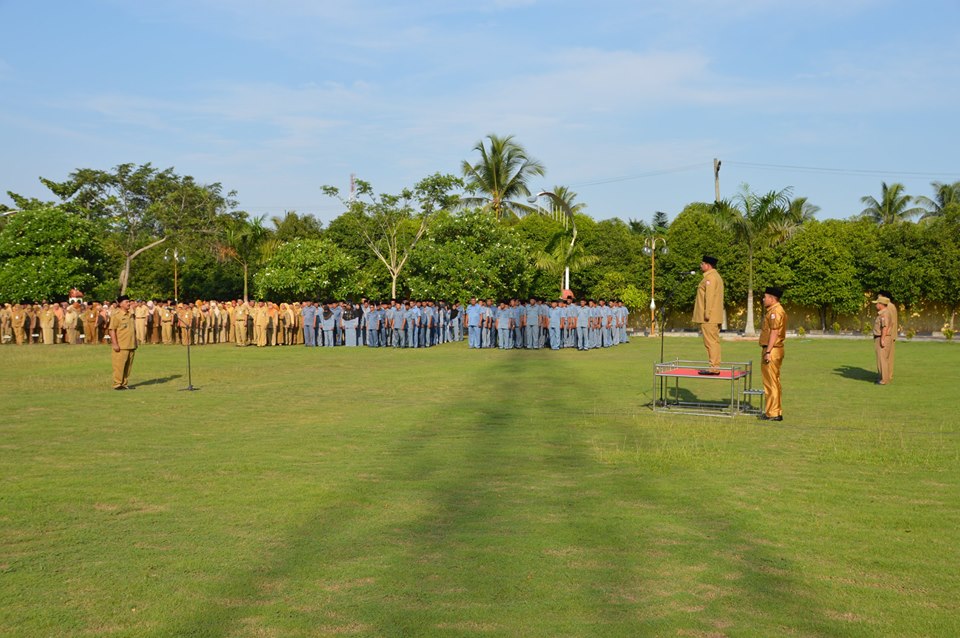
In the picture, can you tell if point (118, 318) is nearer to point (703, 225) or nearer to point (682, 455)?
point (682, 455)

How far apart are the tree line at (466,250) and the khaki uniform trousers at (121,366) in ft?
70.0

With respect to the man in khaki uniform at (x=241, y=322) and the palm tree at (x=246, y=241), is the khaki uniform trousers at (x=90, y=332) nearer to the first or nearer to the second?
the man in khaki uniform at (x=241, y=322)

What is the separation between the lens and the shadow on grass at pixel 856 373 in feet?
63.1

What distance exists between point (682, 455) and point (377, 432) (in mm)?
4121

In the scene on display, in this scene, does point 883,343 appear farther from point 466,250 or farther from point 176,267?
point 176,267

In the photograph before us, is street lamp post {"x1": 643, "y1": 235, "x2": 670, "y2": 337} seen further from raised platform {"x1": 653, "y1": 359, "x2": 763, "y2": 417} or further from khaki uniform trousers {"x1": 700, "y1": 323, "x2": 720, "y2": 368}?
khaki uniform trousers {"x1": 700, "y1": 323, "x2": 720, "y2": 368}

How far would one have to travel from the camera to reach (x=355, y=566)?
18.8 feet

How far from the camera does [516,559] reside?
5.86 m

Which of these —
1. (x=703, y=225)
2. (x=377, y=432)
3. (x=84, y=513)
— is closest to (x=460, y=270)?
(x=703, y=225)

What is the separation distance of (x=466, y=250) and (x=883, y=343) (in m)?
22.7

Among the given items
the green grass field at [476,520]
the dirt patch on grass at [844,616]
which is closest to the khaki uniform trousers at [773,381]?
the green grass field at [476,520]

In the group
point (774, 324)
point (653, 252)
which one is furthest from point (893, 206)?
point (774, 324)

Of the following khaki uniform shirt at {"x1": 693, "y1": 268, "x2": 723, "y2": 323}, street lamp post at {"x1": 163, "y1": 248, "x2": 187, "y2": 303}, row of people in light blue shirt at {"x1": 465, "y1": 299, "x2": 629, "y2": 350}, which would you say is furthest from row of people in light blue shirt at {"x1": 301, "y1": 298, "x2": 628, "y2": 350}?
street lamp post at {"x1": 163, "y1": 248, "x2": 187, "y2": 303}

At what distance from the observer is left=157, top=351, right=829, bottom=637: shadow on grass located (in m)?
4.81
